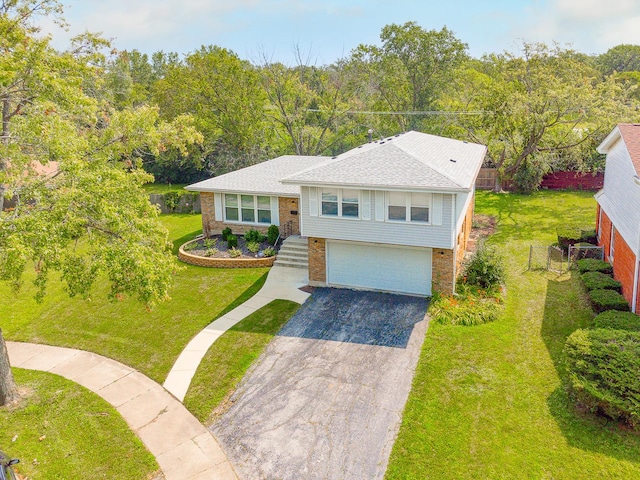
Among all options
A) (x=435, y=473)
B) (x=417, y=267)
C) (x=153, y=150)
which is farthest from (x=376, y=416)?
(x=153, y=150)

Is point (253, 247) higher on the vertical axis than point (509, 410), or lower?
higher

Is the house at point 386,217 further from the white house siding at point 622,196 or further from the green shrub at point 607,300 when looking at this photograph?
the white house siding at point 622,196

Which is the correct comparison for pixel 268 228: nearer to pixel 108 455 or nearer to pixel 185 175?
pixel 108 455

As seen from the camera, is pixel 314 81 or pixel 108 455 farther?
pixel 314 81

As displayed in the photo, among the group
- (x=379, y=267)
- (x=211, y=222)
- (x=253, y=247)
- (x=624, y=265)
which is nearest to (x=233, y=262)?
(x=253, y=247)

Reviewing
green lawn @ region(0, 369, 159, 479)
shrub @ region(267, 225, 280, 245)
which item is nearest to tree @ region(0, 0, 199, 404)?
green lawn @ region(0, 369, 159, 479)

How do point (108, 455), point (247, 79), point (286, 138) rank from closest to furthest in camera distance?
Answer: 1. point (108, 455)
2. point (247, 79)
3. point (286, 138)

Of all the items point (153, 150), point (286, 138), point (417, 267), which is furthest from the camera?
point (286, 138)

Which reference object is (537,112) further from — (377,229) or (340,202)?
(340,202)
